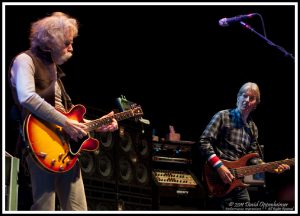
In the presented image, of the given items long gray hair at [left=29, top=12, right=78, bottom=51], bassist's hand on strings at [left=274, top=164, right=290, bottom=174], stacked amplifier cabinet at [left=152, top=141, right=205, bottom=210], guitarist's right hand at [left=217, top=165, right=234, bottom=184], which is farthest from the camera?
stacked amplifier cabinet at [left=152, top=141, right=205, bottom=210]

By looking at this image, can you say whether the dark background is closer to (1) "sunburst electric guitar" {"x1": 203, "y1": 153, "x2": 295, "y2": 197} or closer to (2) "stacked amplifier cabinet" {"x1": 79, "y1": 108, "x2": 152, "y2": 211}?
(2) "stacked amplifier cabinet" {"x1": 79, "y1": 108, "x2": 152, "y2": 211}

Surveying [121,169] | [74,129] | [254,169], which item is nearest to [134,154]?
[121,169]

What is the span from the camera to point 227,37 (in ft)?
21.5

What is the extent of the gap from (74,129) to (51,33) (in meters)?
0.68

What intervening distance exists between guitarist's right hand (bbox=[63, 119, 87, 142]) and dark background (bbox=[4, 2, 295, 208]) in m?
2.34

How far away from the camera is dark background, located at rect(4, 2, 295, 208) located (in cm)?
607

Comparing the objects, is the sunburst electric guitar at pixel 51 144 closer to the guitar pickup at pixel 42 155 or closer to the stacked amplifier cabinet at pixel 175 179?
the guitar pickup at pixel 42 155

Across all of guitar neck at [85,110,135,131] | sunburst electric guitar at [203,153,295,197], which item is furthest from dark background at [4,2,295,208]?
guitar neck at [85,110,135,131]

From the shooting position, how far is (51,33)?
3537 millimetres

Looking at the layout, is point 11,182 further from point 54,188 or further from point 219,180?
point 219,180

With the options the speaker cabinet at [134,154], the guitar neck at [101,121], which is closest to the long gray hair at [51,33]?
the guitar neck at [101,121]

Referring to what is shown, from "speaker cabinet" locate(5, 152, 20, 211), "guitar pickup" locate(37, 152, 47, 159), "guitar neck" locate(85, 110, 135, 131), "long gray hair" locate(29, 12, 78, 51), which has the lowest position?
"speaker cabinet" locate(5, 152, 20, 211)

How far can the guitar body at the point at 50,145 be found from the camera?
10.8 ft

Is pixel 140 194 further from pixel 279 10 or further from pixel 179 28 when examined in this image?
pixel 279 10
